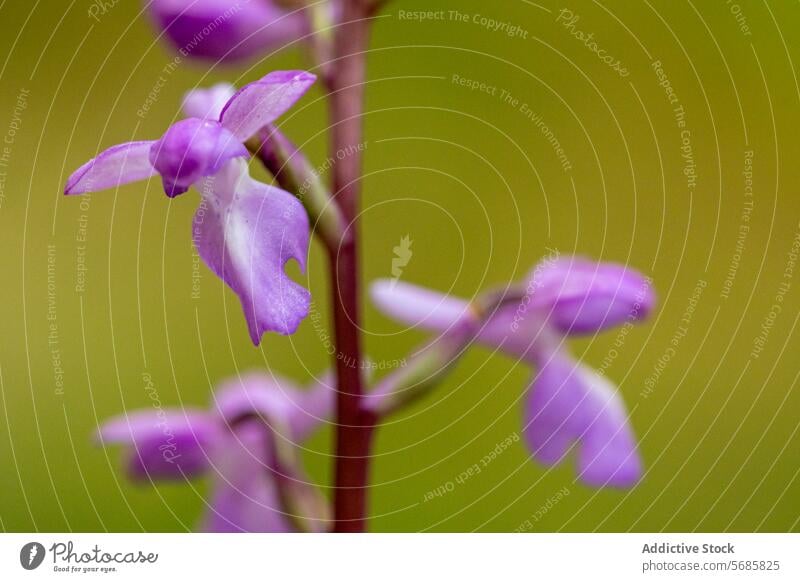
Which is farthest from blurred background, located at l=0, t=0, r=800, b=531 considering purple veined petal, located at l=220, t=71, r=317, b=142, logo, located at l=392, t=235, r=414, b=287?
purple veined petal, located at l=220, t=71, r=317, b=142

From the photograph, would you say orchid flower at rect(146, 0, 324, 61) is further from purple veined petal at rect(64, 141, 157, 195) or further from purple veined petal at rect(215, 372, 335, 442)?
purple veined petal at rect(215, 372, 335, 442)

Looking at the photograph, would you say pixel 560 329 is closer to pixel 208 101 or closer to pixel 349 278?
pixel 349 278

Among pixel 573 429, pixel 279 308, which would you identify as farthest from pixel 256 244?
pixel 573 429

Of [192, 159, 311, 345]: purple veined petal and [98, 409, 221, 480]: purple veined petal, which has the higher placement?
[192, 159, 311, 345]: purple veined petal

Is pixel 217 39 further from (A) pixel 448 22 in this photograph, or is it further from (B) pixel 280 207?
(A) pixel 448 22

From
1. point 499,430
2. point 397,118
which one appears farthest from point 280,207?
point 499,430

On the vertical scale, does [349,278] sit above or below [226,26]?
A: below
